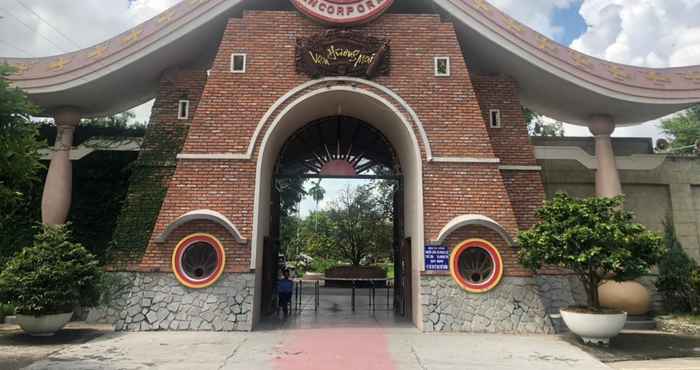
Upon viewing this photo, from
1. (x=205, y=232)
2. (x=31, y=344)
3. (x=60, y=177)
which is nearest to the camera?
(x=31, y=344)

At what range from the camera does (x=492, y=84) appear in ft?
40.7

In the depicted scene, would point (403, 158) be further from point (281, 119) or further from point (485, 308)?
point (485, 308)

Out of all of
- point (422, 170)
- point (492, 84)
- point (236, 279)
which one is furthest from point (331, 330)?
point (492, 84)

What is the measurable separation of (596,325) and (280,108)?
7790 mm

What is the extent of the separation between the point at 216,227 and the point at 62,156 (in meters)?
5.33

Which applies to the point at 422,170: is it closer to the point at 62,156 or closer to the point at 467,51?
the point at 467,51

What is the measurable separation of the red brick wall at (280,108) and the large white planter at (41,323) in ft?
6.07

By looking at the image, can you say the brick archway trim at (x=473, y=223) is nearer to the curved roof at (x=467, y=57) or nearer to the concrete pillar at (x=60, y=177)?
the curved roof at (x=467, y=57)

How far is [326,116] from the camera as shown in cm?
1240

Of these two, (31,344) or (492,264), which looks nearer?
(31,344)

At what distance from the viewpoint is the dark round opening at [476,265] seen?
10102 millimetres

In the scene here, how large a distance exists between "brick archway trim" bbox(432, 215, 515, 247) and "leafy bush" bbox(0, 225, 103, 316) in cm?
720

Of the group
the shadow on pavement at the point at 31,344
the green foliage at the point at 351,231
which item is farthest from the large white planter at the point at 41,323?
the green foliage at the point at 351,231

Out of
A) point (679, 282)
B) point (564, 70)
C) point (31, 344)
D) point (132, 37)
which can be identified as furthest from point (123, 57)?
point (679, 282)
